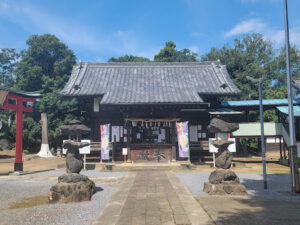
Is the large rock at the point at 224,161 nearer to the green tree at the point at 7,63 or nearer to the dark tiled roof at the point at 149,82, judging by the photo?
the dark tiled roof at the point at 149,82

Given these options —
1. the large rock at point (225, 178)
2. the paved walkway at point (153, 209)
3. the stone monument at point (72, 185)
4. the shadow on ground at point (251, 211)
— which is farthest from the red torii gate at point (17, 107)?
the large rock at point (225, 178)

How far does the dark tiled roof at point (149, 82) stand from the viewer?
1680 centimetres

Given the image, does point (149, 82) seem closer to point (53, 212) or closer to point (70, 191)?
point (70, 191)

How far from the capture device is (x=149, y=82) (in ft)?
64.5

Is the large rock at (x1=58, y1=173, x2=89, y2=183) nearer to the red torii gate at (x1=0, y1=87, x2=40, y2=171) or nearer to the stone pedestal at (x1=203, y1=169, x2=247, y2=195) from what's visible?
the stone pedestal at (x1=203, y1=169, x2=247, y2=195)

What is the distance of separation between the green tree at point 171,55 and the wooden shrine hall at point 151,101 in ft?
54.0

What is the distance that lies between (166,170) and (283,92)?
70.5 feet

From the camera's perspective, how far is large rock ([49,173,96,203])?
693 centimetres

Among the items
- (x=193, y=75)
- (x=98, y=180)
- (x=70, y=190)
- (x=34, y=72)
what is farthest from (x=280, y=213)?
(x=34, y=72)

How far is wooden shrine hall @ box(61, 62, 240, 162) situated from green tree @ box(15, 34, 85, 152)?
791cm

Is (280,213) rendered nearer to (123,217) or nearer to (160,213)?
(160,213)

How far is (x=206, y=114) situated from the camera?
61.9ft

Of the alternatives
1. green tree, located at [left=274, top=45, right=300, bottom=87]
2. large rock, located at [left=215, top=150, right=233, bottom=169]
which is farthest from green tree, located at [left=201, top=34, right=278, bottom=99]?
large rock, located at [left=215, top=150, right=233, bottom=169]

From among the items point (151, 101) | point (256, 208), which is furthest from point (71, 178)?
point (151, 101)
